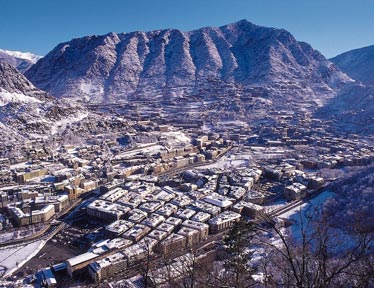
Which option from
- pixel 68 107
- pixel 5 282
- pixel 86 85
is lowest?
pixel 5 282

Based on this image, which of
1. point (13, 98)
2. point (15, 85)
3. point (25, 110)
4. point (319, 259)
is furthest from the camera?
point (15, 85)

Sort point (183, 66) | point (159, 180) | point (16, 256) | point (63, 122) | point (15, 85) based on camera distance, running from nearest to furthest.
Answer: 1. point (16, 256)
2. point (159, 180)
3. point (63, 122)
4. point (15, 85)
5. point (183, 66)

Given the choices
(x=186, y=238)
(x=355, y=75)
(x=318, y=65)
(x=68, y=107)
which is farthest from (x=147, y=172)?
(x=355, y=75)

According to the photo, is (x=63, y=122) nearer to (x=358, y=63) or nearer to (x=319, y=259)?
(x=319, y=259)

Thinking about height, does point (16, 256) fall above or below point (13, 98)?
below

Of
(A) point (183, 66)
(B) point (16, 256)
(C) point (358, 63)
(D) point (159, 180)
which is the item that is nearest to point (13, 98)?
(D) point (159, 180)

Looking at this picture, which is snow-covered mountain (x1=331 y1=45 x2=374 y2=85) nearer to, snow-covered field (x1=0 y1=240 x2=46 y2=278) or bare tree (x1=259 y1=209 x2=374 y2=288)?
snow-covered field (x1=0 y1=240 x2=46 y2=278)

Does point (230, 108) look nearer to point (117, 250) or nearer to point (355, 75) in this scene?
point (117, 250)
